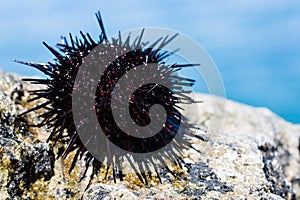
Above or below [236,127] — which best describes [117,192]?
below

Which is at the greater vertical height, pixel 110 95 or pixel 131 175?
pixel 110 95

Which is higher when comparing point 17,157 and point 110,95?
point 110,95

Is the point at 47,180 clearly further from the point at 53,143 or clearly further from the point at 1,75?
the point at 1,75

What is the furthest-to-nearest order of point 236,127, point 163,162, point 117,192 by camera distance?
point 236,127 < point 163,162 < point 117,192

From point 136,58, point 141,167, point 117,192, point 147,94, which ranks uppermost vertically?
point 136,58

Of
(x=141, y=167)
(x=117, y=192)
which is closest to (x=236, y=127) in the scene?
(x=141, y=167)

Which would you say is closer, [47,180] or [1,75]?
[47,180]

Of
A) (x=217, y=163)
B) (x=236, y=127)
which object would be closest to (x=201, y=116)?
(x=236, y=127)

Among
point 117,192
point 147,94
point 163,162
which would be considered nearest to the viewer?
point 117,192
